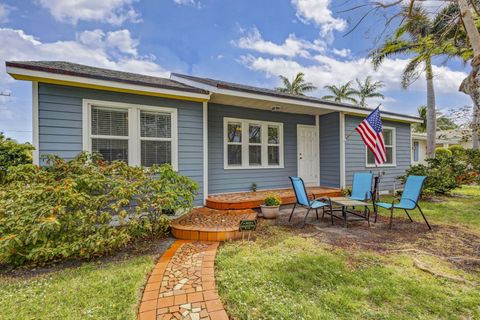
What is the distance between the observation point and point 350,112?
7492mm

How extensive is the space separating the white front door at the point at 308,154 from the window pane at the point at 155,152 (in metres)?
4.51

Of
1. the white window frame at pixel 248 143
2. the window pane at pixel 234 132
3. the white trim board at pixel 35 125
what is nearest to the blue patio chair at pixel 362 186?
the white window frame at pixel 248 143

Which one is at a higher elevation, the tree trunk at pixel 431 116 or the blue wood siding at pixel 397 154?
the tree trunk at pixel 431 116

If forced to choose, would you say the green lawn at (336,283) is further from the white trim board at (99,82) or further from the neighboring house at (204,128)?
the white trim board at (99,82)

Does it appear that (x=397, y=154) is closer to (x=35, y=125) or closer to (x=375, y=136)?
(x=375, y=136)

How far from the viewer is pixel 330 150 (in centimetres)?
782

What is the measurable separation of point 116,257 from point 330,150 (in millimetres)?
6924

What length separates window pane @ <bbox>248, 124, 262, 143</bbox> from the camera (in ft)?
23.1

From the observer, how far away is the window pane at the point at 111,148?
4.46m

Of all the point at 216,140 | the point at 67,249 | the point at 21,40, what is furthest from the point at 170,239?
the point at 21,40

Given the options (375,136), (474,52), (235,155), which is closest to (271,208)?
(235,155)

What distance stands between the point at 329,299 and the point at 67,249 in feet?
10.1

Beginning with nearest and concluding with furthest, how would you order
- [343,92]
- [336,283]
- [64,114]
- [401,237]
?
[336,283] → [401,237] → [64,114] → [343,92]

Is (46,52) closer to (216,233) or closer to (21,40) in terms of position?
(21,40)
